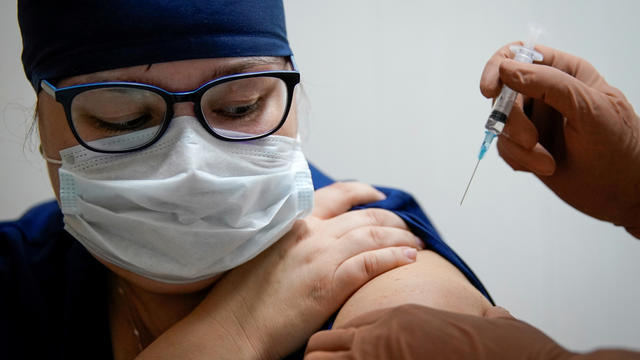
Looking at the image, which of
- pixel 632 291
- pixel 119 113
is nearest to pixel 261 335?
pixel 119 113

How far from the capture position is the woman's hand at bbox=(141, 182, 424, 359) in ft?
3.04

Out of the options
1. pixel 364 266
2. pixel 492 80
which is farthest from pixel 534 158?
pixel 364 266

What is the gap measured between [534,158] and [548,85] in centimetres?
19

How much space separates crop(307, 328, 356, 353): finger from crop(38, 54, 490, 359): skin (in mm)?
142

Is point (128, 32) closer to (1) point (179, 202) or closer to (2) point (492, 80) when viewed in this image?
(1) point (179, 202)

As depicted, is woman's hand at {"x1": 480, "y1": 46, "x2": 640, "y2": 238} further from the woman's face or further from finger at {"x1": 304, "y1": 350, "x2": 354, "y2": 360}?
finger at {"x1": 304, "y1": 350, "x2": 354, "y2": 360}

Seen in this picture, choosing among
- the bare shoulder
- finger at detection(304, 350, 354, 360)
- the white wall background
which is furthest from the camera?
the white wall background

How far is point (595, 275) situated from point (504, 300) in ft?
1.56

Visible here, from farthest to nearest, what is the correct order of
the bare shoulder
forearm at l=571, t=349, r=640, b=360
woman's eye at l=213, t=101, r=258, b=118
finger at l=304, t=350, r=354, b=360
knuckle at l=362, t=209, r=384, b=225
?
knuckle at l=362, t=209, r=384, b=225, woman's eye at l=213, t=101, r=258, b=118, the bare shoulder, finger at l=304, t=350, r=354, b=360, forearm at l=571, t=349, r=640, b=360

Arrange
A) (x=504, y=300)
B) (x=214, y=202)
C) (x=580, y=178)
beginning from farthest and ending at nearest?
(x=504, y=300), (x=580, y=178), (x=214, y=202)

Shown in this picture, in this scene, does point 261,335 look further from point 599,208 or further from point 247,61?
point 599,208

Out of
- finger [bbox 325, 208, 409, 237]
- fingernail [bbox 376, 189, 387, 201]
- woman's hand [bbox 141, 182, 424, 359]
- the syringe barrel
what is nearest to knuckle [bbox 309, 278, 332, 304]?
woman's hand [bbox 141, 182, 424, 359]

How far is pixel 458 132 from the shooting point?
5.26 ft

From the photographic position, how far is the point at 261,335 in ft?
3.05
